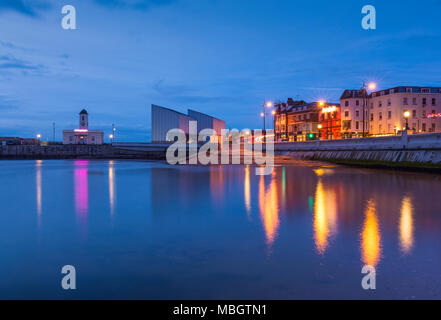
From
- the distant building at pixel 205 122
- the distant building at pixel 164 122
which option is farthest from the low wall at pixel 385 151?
the distant building at pixel 205 122

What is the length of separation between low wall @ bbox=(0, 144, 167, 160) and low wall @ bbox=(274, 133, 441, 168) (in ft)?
151

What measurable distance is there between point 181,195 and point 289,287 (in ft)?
36.4

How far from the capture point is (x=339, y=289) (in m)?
5.08

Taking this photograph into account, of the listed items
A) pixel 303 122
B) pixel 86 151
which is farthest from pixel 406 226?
pixel 86 151

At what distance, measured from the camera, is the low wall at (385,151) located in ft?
81.0

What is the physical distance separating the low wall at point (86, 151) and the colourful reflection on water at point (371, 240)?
238 feet

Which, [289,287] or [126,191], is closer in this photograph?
[289,287]

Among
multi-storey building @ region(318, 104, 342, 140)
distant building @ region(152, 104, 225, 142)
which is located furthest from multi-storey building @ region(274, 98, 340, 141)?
distant building @ region(152, 104, 225, 142)

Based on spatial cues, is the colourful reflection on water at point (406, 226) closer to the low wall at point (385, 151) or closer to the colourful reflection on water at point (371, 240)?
the colourful reflection on water at point (371, 240)

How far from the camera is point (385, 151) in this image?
30672 millimetres

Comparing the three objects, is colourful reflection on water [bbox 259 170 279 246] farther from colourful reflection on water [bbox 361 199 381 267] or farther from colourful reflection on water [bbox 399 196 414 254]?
colourful reflection on water [bbox 399 196 414 254]

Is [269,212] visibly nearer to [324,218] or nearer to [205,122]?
[324,218]
